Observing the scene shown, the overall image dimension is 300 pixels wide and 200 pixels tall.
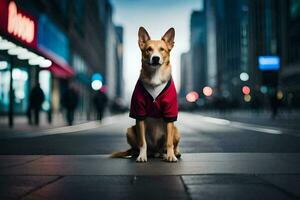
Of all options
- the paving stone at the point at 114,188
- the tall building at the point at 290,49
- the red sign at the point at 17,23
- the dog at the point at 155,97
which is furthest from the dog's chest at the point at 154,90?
the tall building at the point at 290,49

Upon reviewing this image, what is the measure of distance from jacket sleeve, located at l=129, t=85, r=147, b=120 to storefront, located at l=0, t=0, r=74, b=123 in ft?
37.7

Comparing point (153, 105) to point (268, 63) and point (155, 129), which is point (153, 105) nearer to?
point (155, 129)

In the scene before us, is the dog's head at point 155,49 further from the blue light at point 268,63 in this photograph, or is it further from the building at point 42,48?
the blue light at point 268,63

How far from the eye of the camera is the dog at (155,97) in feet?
20.0

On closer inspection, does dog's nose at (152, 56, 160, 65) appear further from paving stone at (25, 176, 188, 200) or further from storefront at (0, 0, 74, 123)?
storefront at (0, 0, 74, 123)

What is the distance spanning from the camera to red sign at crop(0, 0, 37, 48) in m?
18.3

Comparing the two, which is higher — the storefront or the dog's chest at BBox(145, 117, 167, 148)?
the storefront

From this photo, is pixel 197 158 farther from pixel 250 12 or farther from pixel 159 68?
pixel 250 12

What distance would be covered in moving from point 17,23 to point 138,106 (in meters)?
15.3

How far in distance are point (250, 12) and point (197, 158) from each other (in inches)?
3677

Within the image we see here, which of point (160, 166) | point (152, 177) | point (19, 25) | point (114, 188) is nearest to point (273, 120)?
point (19, 25)

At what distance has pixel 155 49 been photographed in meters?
6.03

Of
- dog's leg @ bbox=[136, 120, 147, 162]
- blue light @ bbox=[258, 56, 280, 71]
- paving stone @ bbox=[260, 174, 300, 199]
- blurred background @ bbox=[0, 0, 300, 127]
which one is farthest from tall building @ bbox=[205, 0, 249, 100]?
paving stone @ bbox=[260, 174, 300, 199]

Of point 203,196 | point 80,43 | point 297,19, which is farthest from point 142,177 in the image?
point 297,19
